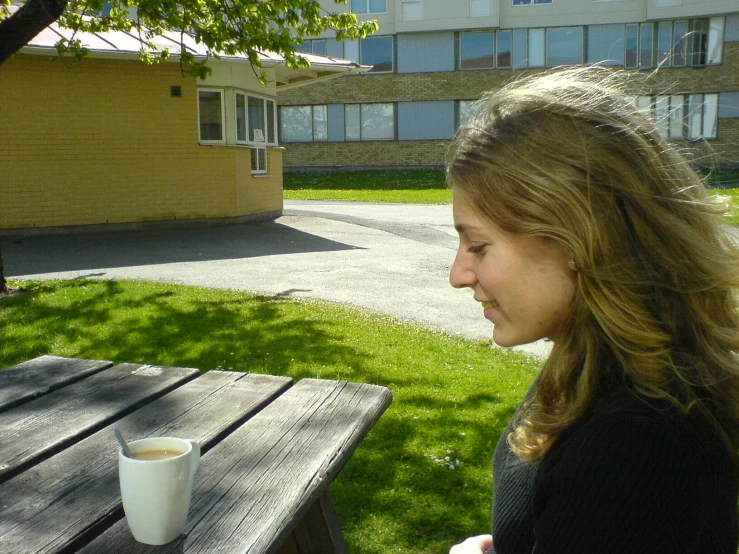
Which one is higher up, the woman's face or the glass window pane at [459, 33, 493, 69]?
the glass window pane at [459, 33, 493, 69]

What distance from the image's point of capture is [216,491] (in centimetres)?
179

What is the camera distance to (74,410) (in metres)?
2.31

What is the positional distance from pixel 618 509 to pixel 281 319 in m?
6.44

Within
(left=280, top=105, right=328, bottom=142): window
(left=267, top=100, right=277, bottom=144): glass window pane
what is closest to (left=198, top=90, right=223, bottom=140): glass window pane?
(left=267, top=100, right=277, bottom=144): glass window pane

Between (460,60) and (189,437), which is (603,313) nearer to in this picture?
(189,437)

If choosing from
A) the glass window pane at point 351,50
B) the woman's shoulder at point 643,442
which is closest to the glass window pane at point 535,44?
the glass window pane at point 351,50

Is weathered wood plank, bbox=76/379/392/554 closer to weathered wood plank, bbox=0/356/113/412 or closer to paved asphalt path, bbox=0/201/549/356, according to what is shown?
weathered wood plank, bbox=0/356/113/412

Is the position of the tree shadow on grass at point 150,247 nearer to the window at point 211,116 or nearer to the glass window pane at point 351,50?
the window at point 211,116

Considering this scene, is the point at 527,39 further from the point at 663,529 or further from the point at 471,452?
the point at 663,529

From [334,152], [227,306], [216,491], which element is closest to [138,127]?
[227,306]

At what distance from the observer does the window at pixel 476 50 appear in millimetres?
34688

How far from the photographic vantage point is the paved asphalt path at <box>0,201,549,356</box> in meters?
8.75

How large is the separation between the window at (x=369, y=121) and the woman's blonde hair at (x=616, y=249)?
114ft

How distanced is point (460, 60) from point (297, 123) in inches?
312
